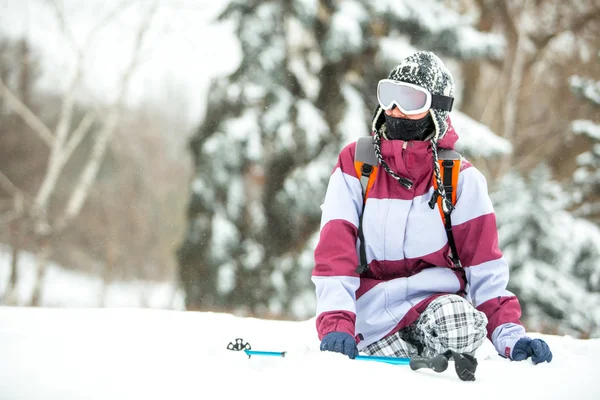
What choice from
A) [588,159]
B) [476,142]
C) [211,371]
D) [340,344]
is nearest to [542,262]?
[476,142]

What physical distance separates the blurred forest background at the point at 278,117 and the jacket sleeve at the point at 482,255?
20.3ft

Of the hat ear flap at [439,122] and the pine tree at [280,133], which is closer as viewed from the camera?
the hat ear flap at [439,122]

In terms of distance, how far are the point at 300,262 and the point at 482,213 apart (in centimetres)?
660

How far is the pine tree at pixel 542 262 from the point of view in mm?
8352

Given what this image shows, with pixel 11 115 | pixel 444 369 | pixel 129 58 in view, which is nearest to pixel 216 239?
pixel 129 58

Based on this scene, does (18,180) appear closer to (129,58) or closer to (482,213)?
(129,58)

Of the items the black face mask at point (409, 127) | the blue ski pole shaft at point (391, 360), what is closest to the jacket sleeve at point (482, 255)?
the black face mask at point (409, 127)

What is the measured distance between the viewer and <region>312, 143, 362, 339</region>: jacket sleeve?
90.7 inches

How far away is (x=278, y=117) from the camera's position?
9352 millimetres

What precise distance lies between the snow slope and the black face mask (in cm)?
94

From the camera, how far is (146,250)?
63.1 ft

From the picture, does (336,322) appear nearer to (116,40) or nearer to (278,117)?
(278,117)

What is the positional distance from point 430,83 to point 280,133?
6.89m

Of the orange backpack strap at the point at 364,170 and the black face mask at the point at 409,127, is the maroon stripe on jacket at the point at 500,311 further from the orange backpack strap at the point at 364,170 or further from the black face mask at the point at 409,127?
the black face mask at the point at 409,127
